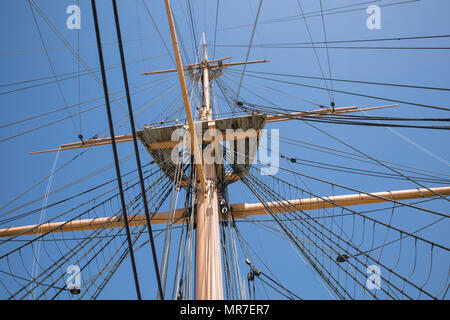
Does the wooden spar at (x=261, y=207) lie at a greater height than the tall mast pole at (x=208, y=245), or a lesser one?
lesser

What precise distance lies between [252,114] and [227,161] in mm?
1423

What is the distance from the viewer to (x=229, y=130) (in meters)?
5.02

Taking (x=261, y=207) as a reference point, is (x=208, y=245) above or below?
above

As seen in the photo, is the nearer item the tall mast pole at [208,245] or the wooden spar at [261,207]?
the tall mast pole at [208,245]

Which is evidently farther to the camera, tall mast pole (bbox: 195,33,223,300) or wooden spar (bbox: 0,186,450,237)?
wooden spar (bbox: 0,186,450,237)

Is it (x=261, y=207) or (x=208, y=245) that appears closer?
(x=208, y=245)

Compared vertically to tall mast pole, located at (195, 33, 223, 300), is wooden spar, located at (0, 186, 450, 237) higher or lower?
lower

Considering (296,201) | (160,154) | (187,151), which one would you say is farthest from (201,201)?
(296,201)
